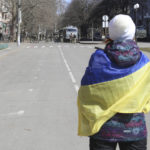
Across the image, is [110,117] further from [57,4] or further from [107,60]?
[57,4]

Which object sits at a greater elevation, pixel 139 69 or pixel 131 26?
pixel 131 26

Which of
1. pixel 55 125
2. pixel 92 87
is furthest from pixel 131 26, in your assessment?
pixel 55 125

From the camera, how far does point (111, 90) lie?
289cm

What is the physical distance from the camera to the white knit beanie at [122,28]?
2.91 m

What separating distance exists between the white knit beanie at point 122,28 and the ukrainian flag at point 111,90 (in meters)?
0.20

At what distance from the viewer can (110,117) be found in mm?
2848

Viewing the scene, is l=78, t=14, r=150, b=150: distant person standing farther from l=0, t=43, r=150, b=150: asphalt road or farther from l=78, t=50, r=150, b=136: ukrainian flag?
l=0, t=43, r=150, b=150: asphalt road

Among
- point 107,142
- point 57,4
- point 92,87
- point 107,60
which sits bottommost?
point 107,142

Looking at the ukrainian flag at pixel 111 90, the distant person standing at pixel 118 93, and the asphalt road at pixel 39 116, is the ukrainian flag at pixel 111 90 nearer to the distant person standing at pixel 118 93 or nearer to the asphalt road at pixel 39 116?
the distant person standing at pixel 118 93

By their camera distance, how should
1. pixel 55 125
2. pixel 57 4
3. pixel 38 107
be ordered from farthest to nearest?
pixel 57 4 → pixel 38 107 → pixel 55 125

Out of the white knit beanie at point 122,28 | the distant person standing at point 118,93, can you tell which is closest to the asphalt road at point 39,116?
the distant person standing at point 118,93

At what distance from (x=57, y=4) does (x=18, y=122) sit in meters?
71.7

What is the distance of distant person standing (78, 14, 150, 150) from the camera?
2.84 metres

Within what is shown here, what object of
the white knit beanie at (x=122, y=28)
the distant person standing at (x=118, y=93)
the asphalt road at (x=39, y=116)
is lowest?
the asphalt road at (x=39, y=116)
